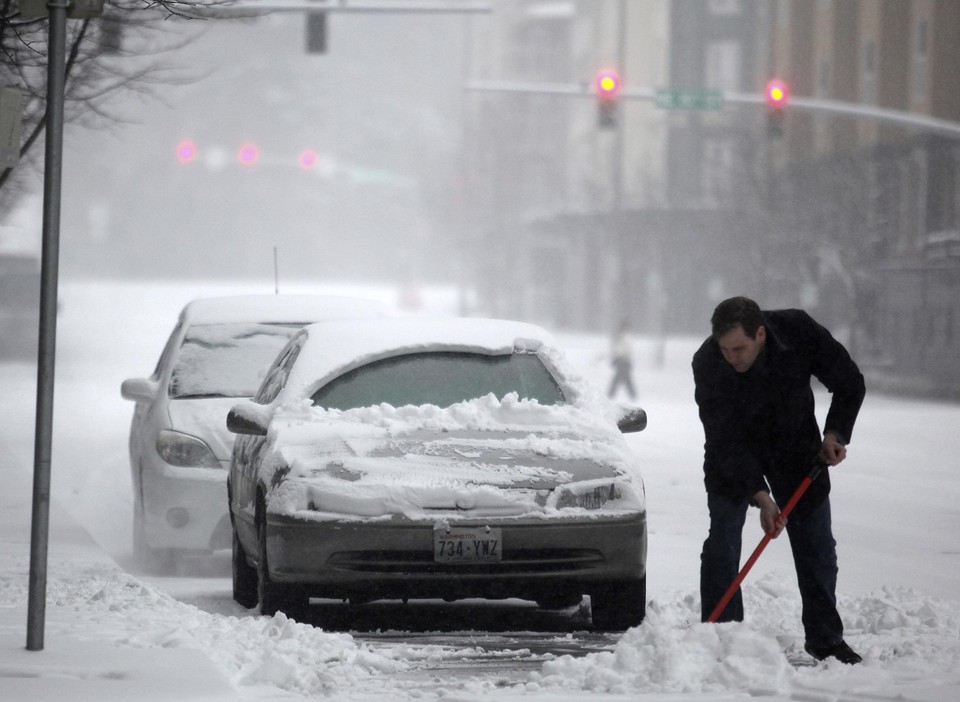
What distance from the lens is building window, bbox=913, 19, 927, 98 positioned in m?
43.1

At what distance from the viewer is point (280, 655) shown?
259 inches

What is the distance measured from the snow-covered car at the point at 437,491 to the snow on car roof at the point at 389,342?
2 centimetres

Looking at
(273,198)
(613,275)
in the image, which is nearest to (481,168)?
(613,275)

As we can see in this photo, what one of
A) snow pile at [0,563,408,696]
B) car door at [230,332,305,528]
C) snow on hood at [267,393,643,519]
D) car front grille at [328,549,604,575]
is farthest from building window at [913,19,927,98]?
snow pile at [0,563,408,696]

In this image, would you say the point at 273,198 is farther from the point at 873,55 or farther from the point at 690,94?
the point at 690,94

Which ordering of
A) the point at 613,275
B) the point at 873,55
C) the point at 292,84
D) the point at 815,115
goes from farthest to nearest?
the point at 292,84 → the point at 613,275 → the point at 815,115 → the point at 873,55

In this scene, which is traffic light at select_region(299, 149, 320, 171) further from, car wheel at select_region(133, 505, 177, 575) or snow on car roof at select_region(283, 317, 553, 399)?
snow on car roof at select_region(283, 317, 553, 399)

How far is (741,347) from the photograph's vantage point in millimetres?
6914

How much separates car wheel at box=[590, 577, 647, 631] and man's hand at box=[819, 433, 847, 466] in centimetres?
135

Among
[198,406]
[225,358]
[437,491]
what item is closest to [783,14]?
[225,358]

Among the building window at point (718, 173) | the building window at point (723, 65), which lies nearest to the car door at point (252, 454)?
the building window at point (718, 173)

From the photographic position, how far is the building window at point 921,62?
141 ft

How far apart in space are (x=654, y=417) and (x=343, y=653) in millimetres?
20969

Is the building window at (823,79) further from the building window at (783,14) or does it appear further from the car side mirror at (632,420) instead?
the car side mirror at (632,420)
